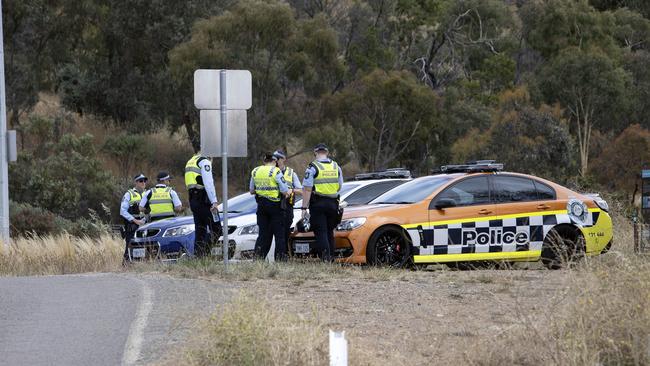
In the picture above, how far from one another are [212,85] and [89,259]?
5.35 metres

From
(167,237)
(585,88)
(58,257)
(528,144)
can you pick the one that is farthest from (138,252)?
(585,88)

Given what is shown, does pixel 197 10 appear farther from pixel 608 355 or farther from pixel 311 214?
pixel 608 355

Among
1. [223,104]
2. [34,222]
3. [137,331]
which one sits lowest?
[34,222]

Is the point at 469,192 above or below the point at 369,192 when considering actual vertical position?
above

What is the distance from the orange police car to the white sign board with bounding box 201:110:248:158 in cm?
172

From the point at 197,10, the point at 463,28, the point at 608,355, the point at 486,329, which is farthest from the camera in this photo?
the point at 463,28

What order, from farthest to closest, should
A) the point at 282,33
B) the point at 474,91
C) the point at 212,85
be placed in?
the point at 474,91 < the point at 282,33 < the point at 212,85

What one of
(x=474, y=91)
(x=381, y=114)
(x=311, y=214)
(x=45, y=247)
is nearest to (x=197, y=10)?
(x=381, y=114)

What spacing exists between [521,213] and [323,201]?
103 inches

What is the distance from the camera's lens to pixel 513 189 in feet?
50.7

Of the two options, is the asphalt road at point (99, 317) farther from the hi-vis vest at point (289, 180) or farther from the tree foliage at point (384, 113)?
the tree foliage at point (384, 113)

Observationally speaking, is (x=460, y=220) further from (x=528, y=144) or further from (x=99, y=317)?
(x=528, y=144)

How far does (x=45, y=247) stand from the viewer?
62.7 ft

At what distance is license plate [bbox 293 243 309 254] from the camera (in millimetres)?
15258
